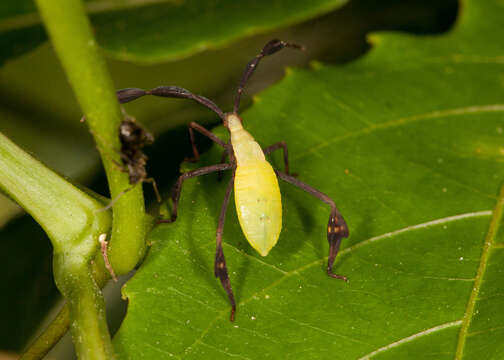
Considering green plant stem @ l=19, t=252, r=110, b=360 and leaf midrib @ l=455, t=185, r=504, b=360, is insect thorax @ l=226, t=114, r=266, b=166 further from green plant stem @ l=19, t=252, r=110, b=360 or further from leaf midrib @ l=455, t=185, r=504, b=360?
leaf midrib @ l=455, t=185, r=504, b=360

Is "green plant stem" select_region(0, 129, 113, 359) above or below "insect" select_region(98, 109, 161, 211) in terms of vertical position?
below

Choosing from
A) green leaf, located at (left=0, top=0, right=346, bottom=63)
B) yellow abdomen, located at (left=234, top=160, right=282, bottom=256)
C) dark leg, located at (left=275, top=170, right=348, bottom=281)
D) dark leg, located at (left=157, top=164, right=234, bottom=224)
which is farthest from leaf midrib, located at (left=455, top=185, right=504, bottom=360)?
green leaf, located at (left=0, top=0, right=346, bottom=63)

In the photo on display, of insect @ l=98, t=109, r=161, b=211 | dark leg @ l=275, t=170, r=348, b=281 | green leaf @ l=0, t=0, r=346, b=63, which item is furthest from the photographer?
green leaf @ l=0, t=0, r=346, b=63

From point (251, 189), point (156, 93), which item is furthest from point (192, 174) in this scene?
point (156, 93)

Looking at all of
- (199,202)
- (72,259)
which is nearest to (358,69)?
(199,202)

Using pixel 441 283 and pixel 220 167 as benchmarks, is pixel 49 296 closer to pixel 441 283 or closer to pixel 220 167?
pixel 220 167


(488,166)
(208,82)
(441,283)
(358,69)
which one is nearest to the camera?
(441,283)

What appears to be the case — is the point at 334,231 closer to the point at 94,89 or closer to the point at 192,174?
the point at 192,174

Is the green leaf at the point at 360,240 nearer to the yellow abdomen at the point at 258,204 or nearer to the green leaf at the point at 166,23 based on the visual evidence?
the yellow abdomen at the point at 258,204
